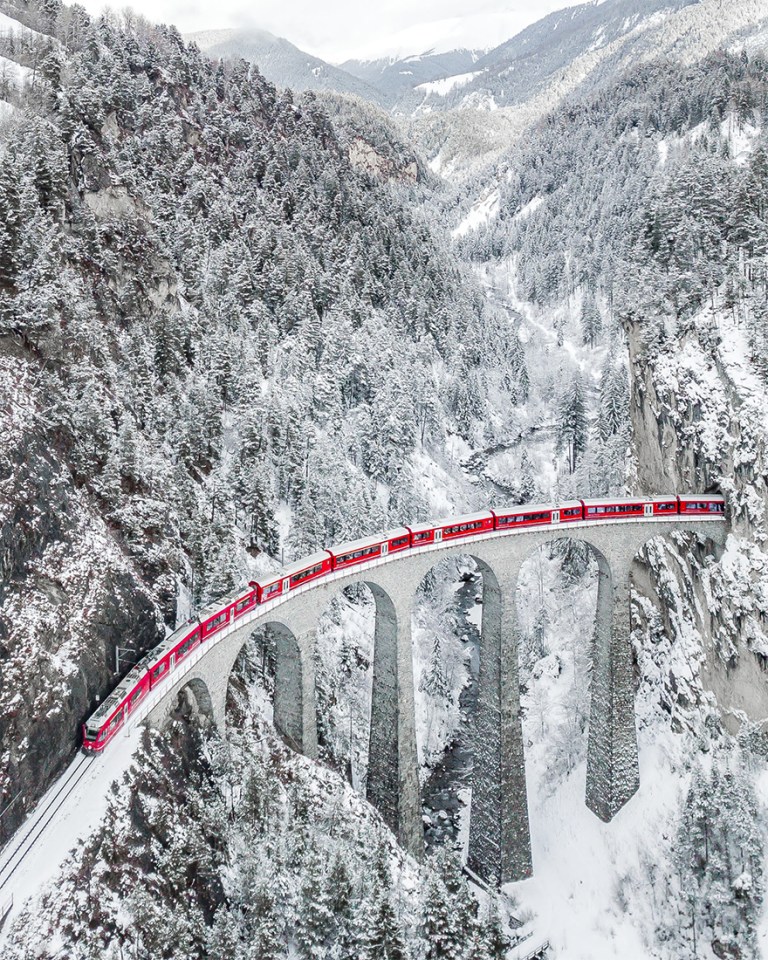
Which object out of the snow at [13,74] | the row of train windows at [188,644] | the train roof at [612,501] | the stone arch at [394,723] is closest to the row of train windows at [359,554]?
the stone arch at [394,723]

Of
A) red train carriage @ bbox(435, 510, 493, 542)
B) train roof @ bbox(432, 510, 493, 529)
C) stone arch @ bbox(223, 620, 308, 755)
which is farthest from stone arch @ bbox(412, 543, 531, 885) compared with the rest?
stone arch @ bbox(223, 620, 308, 755)

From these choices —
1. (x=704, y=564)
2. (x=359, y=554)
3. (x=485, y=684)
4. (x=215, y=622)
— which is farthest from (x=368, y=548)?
(x=704, y=564)

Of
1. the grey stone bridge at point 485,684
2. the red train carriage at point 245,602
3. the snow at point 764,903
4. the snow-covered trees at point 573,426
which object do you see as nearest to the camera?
the snow at point 764,903

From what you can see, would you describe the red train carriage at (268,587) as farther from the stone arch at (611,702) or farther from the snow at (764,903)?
the snow at (764,903)

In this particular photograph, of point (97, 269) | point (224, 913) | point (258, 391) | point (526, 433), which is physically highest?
point (526, 433)

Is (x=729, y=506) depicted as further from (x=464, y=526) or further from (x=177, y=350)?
(x=177, y=350)

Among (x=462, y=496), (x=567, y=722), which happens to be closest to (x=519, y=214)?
(x=462, y=496)

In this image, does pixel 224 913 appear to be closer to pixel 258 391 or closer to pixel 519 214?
pixel 258 391
